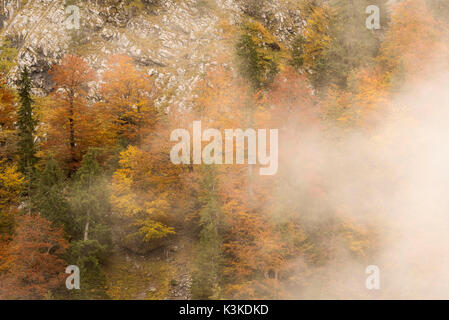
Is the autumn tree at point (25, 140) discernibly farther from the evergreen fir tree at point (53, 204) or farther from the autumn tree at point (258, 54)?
the autumn tree at point (258, 54)

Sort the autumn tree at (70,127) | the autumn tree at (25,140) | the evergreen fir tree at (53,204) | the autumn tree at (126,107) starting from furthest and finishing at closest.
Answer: the autumn tree at (126,107)
the autumn tree at (70,127)
the autumn tree at (25,140)
the evergreen fir tree at (53,204)

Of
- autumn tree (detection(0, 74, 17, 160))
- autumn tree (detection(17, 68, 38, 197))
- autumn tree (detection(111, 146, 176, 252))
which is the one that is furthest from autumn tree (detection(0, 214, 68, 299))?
autumn tree (detection(0, 74, 17, 160))

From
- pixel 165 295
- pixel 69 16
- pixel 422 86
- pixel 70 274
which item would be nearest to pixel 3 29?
pixel 69 16

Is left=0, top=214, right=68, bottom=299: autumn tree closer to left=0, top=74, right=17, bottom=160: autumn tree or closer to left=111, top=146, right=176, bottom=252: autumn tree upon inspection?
left=111, top=146, right=176, bottom=252: autumn tree

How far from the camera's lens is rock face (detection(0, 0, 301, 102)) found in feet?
138

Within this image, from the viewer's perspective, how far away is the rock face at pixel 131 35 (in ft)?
138

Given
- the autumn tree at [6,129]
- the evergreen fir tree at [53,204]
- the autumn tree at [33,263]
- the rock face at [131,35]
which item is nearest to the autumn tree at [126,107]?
the rock face at [131,35]

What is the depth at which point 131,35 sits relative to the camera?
4550 centimetres

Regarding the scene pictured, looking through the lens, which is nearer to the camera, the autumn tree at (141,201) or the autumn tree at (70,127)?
the autumn tree at (141,201)

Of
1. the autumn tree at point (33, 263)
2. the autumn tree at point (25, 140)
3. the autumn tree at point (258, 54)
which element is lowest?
the autumn tree at point (33, 263)

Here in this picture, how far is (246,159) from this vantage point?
97.7 feet
